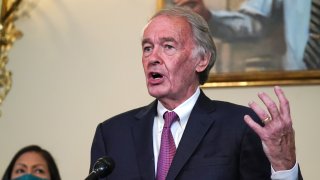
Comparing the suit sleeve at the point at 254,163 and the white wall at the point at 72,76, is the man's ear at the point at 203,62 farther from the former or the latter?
the white wall at the point at 72,76

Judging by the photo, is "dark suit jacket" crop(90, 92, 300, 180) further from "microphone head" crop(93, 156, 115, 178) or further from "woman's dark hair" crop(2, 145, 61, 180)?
"woman's dark hair" crop(2, 145, 61, 180)

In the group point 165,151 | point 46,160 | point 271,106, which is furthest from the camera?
point 46,160

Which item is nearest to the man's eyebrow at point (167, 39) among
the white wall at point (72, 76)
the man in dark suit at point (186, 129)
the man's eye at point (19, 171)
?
the man in dark suit at point (186, 129)

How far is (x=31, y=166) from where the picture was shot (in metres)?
2.89

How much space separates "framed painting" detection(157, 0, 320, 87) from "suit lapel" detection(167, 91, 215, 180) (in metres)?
0.99

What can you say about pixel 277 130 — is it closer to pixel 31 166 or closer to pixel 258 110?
pixel 258 110

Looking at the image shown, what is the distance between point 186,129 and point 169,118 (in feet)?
0.39

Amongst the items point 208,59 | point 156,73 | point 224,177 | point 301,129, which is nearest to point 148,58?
point 156,73

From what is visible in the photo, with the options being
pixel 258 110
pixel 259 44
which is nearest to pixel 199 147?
pixel 258 110

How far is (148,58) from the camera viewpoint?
6.33ft

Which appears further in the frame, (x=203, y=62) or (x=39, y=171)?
(x=39, y=171)

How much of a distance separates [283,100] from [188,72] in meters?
0.55

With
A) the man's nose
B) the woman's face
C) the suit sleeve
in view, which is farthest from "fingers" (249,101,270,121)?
the woman's face

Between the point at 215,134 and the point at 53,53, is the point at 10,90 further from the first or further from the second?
the point at 215,134
